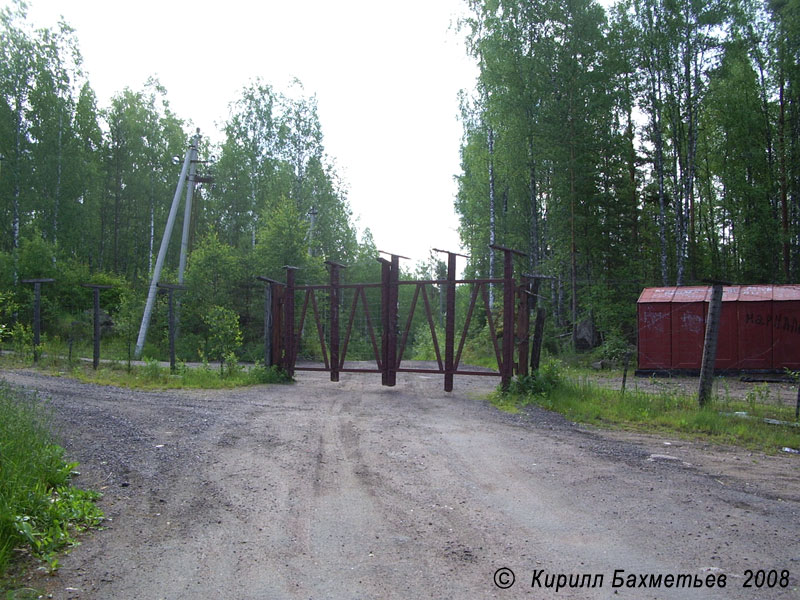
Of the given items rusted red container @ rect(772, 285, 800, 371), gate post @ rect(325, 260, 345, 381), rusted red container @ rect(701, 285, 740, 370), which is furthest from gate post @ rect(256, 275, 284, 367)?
rusted red container @ rect(772, 285, 800, 371)

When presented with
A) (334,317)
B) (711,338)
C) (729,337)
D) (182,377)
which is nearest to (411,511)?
(711,338)

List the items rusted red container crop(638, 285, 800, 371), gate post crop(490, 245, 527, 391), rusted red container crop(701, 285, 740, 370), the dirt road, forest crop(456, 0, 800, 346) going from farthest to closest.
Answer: forest crop(456, 0, 800, 346) → rusted red container crop(701, 285, 740, 370) → rusted red container crop(638, 285, 800, 371) → gate post crop(490, 245, 527, 391) → the dirt road

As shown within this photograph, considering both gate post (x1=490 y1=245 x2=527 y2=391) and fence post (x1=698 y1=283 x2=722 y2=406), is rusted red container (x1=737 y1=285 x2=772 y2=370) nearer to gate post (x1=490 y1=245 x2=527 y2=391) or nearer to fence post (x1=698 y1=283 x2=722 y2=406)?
fence post (x1=698 y1=283 x2=722 y2=406)

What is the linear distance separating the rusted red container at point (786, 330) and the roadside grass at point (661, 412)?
7533 millimetres

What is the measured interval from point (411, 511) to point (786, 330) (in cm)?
1617

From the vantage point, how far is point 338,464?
595 centimetres

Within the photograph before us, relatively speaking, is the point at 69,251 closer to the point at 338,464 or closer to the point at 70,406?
the point at 70,406

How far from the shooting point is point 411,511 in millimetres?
4582

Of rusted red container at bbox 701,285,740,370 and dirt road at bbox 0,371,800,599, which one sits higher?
rusted red container at bbox 701,285,740,370

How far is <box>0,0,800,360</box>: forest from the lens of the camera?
22953 millimetres

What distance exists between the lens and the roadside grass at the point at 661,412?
25.3 ft

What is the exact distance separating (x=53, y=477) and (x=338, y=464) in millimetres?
2463

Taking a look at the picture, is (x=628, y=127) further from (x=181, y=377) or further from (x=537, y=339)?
(x=181, y=377)

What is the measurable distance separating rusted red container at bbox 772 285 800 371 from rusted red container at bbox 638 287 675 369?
8.86ft
